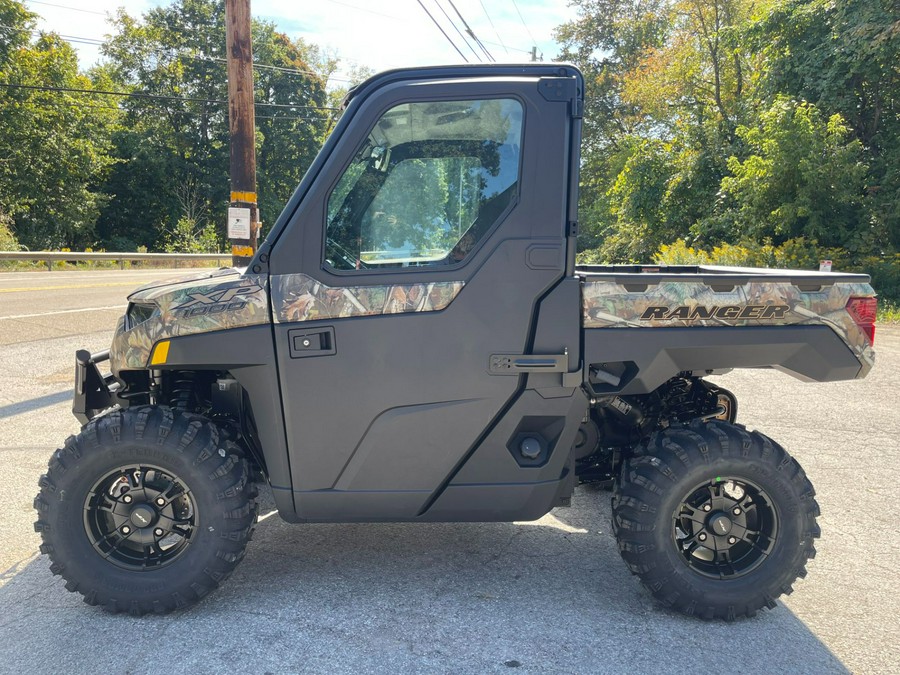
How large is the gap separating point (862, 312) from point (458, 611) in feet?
7.39

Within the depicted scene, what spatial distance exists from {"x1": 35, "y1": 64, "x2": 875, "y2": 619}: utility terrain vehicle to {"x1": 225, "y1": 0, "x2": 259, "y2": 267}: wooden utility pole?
18.5 ft

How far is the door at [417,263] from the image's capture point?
9.45ft

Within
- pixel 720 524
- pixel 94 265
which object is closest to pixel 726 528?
pixel 720 524

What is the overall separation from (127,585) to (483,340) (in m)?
1.86

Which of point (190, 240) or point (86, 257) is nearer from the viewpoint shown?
point (86, 257)

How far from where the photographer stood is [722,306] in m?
3.01

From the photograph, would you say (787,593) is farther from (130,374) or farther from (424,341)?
(130,374)

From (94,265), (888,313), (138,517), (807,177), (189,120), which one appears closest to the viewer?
(138,517)

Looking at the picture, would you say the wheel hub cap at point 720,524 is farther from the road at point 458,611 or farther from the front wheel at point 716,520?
the road at point 458,611

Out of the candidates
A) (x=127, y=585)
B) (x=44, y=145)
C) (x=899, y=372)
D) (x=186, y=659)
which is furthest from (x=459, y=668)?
(x=44, y=145)

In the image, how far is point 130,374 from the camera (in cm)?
337

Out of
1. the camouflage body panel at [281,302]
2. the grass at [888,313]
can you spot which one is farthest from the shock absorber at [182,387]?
the grass at [888,313]

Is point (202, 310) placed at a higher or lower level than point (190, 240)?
higher

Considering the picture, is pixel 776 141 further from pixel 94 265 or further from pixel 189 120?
pixel 189 120
